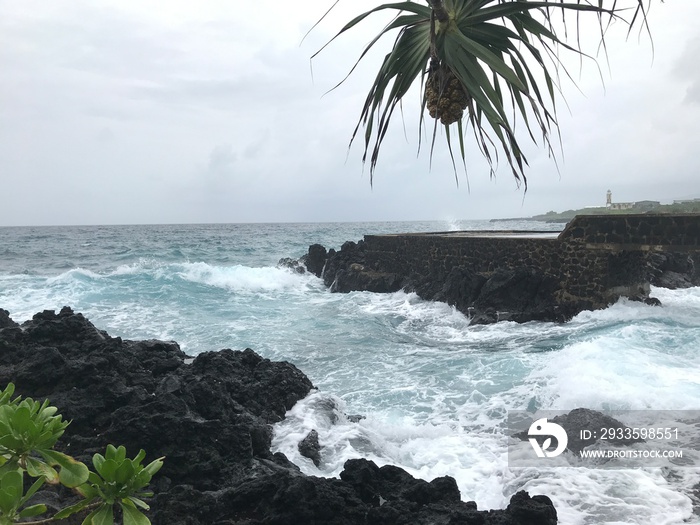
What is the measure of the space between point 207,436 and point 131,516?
3.54 m

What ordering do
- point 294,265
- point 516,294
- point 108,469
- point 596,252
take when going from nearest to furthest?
point 108,469 → point 596,252 → point 516,294 → point 294,265

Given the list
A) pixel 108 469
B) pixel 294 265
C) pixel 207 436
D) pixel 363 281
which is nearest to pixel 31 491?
pixel 108 469

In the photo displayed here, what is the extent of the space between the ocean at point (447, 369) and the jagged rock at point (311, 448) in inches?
3.3

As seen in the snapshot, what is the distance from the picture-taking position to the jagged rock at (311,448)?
575 centimetres

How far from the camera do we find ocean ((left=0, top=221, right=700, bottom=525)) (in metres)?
5.00

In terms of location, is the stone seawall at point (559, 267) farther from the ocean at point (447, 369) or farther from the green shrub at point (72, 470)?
the green shrub at point (72, 470)

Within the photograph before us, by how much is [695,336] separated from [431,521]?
9431 millimetres

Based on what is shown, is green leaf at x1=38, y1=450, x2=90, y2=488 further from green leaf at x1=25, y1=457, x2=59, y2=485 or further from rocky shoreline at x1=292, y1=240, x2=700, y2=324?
rocky shoreline at x1=292, y1=240, x2=700, y2=324

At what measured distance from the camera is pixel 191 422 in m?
4.98

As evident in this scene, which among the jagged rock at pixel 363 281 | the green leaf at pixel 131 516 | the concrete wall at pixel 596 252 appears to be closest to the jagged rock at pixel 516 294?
the concrete wall at pixel 596 252

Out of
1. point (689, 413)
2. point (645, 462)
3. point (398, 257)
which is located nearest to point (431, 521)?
point (645, 462)

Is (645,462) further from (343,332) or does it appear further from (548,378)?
(343,332)

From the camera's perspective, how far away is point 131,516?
5.39 ft

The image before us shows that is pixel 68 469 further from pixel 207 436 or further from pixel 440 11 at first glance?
pixel 207 436
